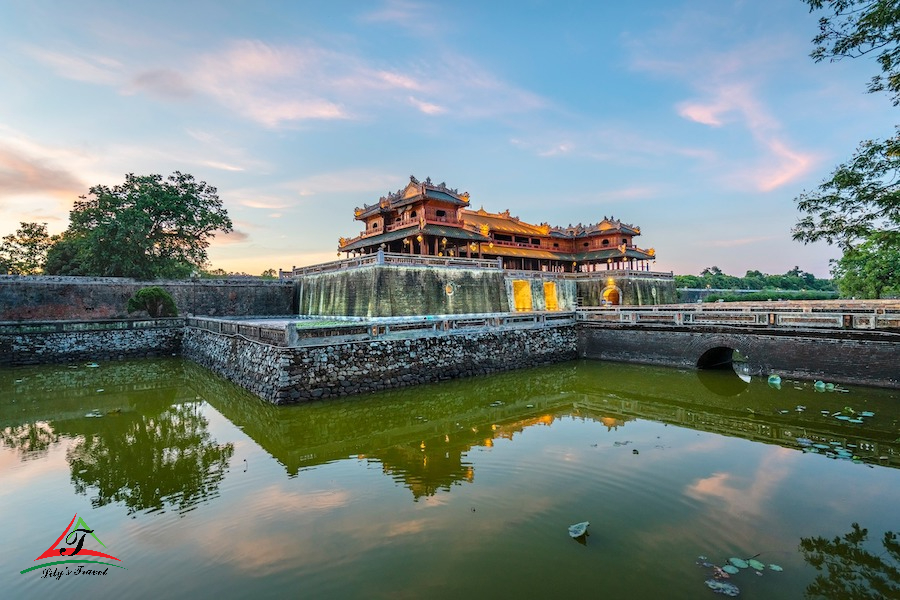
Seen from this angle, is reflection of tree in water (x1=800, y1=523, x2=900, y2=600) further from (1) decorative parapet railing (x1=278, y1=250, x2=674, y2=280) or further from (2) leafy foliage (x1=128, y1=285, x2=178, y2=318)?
(2) leafy foliage (x1=128, y1=285, x2=178, y2=318)

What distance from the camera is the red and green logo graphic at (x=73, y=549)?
5.16 meters

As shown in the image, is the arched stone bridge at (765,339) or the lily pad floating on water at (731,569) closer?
the lily pad floating on water at (731,569)

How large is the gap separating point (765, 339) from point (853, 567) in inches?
483

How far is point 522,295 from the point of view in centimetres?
2912

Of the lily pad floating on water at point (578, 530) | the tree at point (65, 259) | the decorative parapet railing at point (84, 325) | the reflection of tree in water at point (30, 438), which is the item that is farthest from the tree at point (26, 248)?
the lily pad floating on water at point (578, 530)

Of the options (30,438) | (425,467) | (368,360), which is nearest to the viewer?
(425,467)

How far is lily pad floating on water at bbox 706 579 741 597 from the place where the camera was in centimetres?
437

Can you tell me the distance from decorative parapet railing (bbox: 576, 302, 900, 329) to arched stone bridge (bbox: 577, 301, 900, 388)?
3 centimetres

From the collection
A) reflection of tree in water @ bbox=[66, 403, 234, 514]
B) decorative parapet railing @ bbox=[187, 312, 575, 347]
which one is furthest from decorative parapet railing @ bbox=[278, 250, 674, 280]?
reflection of tree in water @ bbox=[66, 403, 234, 514]

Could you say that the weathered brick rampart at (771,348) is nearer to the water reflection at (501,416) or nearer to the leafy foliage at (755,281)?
the water reflection at (501,416)

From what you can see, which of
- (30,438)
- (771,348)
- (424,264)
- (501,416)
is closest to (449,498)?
(501,416)

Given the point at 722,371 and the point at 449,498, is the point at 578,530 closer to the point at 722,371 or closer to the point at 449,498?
the point at 449,498

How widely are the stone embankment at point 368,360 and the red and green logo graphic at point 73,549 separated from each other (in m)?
6.23

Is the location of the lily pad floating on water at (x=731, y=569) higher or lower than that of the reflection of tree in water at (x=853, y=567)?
higher
